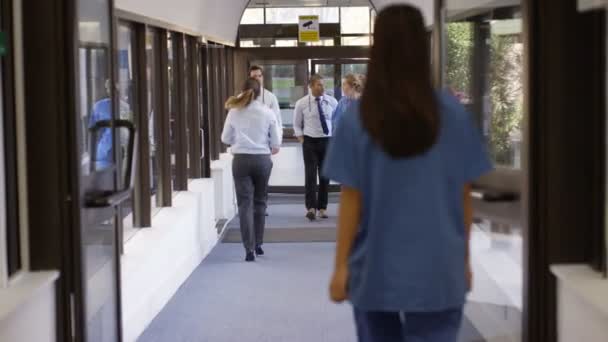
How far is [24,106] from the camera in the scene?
12.2ft

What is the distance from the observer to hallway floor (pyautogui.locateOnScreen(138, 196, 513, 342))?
19.5 ft

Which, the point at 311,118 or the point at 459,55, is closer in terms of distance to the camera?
the point at 459,55

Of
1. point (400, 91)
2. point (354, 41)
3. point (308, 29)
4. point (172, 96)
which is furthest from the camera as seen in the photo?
point (354, 41)

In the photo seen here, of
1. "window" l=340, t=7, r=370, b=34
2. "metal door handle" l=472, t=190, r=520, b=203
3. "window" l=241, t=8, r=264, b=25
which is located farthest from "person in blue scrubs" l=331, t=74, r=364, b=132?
"metal door handle" l=472, t=190, r=520, b=203

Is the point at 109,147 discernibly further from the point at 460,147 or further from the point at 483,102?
the point at 460,147

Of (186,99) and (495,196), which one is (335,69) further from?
(495,196)

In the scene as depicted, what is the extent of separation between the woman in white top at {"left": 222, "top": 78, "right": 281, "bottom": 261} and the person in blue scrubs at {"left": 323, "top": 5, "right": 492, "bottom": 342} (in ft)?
17.8

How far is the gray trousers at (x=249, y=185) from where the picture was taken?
8.41 m

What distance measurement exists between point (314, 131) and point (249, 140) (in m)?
3.07

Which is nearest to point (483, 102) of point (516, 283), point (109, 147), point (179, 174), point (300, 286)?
point (516, 283)

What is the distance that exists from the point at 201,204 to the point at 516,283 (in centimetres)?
517

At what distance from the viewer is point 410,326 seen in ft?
9.74

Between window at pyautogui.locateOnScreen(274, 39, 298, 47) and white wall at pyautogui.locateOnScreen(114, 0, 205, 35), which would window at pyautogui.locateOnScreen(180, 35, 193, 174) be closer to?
white wall at pyautogui.locateOnScreen(114, 0, 205, 35)

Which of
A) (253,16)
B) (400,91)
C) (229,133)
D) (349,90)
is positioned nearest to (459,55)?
(400,91)
